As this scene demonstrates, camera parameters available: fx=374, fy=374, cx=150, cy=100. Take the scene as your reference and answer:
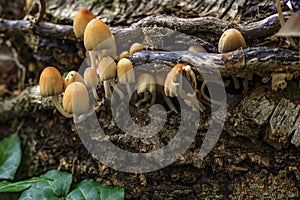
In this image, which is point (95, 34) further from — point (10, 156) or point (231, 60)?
point (10, 156)

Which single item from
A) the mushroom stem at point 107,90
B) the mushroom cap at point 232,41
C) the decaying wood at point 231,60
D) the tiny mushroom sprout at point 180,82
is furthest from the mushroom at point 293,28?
the mushroom stem at point 107,90

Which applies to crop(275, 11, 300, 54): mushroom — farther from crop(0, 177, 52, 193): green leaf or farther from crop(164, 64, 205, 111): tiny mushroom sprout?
crop(0, 177, 52, 193): green leaf

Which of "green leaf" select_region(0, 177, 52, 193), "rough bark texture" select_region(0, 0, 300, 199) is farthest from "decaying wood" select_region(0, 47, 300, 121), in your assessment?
"green leaf" select_region(0, 177, 52, 193)

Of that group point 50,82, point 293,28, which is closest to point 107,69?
point 50,82

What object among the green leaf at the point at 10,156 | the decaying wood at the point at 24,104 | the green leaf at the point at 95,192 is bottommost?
the green leaf at the point at 95,192

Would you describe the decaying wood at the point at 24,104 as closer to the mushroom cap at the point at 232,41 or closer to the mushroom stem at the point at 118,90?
the mushroom stem at the point at 118,90

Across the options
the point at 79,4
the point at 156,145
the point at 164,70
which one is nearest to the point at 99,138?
the point at 156,145
